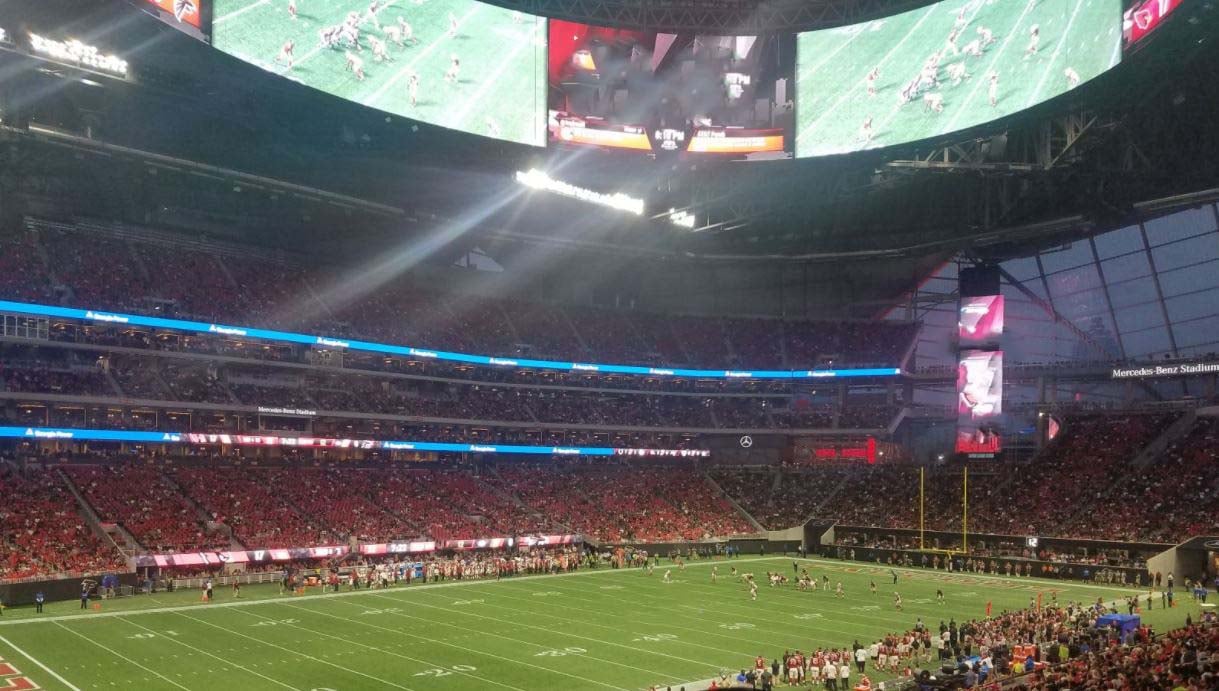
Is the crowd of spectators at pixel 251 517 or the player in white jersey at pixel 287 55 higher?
the player in white jersey at pixel 287 55

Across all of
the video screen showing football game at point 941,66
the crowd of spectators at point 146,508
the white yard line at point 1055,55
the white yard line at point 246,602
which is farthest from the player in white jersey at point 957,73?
the crowd of spectators at point 146,508

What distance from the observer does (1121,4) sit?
3628 cm

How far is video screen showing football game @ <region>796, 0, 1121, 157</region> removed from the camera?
128 ft

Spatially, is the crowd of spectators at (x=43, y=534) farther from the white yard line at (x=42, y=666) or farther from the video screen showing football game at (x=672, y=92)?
the video screen showing football game at (x=672, y=92)

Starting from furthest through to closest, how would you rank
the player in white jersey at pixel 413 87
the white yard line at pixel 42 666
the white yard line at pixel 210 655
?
1. the player in white jersey at pixel 413 87
2. the white yard line at pixel 210 655
3. the white yard line at pixel 42 666

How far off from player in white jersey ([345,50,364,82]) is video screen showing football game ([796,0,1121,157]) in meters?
20.4

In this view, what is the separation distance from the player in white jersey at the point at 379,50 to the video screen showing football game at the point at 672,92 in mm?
8278

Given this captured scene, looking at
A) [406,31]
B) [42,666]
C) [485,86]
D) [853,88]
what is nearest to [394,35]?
[406,31]

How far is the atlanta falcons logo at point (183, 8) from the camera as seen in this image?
35.5 m

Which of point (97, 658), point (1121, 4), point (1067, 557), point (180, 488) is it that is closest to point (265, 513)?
point (180, 488)

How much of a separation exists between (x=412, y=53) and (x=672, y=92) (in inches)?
506

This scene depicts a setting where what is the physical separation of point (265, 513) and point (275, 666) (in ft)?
76.1

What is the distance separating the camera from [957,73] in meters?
43.4

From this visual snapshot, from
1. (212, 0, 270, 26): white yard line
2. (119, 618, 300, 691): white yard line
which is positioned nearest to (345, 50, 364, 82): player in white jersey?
(212, 0, 270, 26): white yard line
